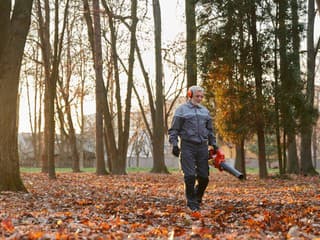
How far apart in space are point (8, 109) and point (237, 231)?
22.8 feet

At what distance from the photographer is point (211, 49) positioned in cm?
2009

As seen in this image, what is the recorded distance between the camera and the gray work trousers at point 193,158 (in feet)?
30.7

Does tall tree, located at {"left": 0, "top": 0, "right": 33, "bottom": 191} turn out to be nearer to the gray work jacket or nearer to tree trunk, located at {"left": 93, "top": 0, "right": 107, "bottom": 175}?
the gray work jacket

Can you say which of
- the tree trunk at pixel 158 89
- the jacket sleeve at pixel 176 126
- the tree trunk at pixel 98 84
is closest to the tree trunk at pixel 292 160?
the tree trunk at pixel 158 89

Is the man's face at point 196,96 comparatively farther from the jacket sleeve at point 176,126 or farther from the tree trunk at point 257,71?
the tree trunk at point 257,71

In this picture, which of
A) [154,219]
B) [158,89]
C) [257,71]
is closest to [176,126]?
[154,219]

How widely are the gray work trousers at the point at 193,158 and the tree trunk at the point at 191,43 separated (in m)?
11.5

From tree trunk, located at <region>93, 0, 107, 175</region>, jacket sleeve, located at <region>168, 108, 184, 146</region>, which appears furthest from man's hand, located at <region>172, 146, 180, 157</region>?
tree trunk, located at <region>93, 0, 107, 175</region>

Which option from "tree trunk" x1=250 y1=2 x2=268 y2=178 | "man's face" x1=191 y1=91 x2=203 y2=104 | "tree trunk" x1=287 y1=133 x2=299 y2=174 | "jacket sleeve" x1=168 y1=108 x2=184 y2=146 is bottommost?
"tree trunk" x1=287 y1=133 x2=299 y2=174

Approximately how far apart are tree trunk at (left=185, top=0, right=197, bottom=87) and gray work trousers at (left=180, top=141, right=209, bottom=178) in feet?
37.8

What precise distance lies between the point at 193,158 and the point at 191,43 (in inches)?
481

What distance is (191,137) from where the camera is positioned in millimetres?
9367

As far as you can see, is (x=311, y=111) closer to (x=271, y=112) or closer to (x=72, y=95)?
(x=271, y=112)

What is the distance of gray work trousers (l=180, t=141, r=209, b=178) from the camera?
30.7 ft
